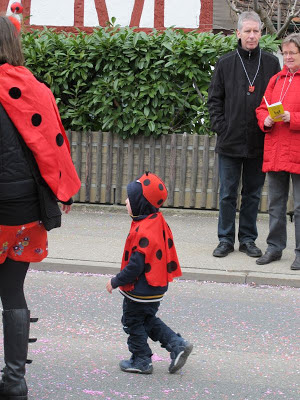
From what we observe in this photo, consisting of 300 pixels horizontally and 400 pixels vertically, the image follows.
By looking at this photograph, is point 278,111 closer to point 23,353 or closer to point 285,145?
point 285,145

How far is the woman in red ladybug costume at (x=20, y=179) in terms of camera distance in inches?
159

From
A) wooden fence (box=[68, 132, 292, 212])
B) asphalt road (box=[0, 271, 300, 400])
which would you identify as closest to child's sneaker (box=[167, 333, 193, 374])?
asphalt road (box=[0, 271, 300, 400])

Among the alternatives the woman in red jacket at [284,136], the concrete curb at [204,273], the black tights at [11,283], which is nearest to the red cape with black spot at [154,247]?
the black tights at [11,283]

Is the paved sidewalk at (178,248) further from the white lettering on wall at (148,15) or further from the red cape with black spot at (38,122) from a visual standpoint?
the white lettering on wall at (148,15)

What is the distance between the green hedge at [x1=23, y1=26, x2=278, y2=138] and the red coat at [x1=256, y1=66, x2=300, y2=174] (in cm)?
288

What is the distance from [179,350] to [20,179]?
1.39 meters

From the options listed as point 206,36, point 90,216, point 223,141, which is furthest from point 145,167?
point 223,141

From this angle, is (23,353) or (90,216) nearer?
(23,353)

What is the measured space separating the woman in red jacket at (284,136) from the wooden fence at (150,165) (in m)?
2.62

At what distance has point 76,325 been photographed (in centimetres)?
569

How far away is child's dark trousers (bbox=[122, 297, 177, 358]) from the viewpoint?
15.2ft

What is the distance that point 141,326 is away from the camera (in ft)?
15.3

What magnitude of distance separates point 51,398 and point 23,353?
371 millimetres

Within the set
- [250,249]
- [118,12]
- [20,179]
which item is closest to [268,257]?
[250,249]
